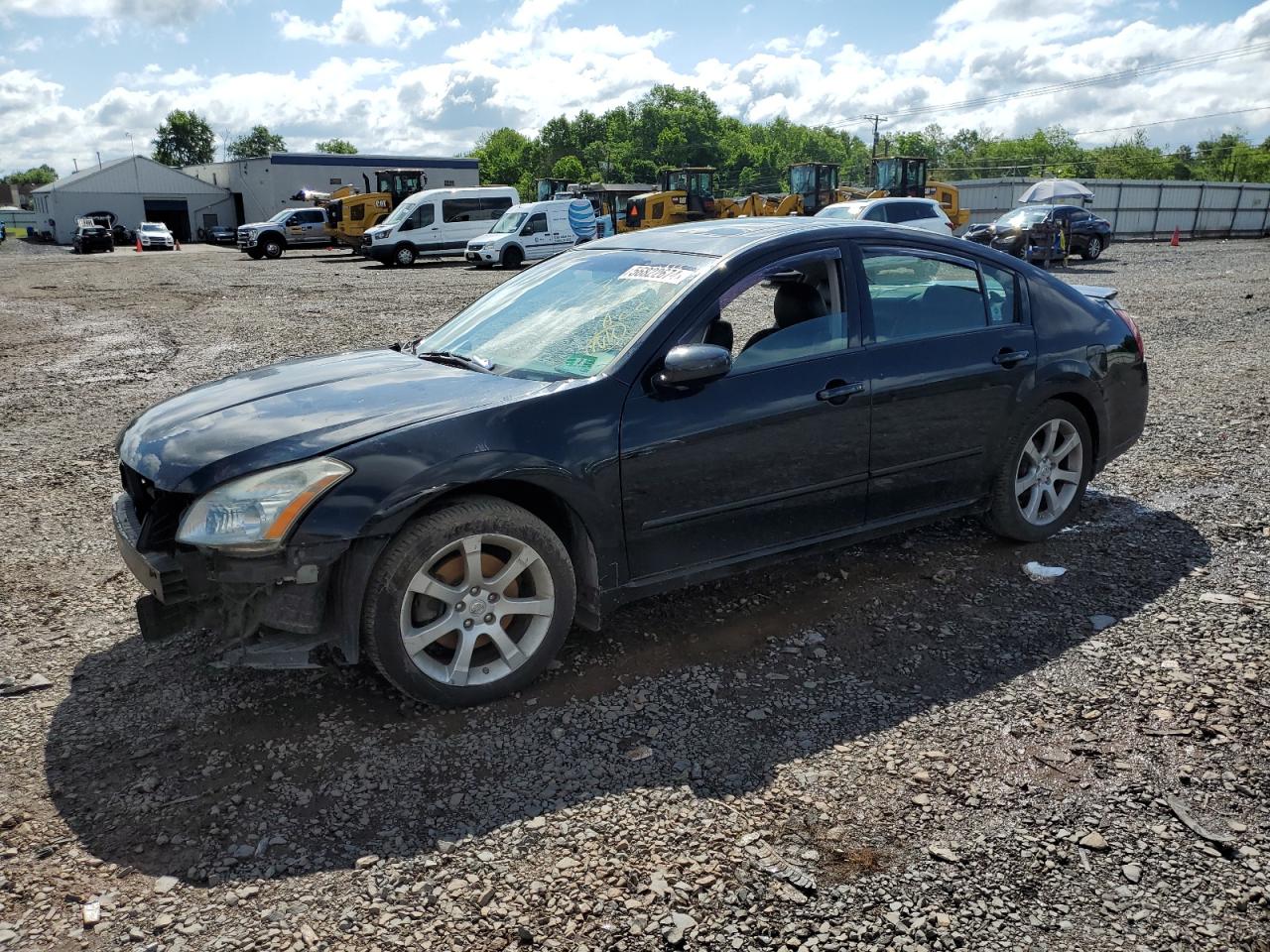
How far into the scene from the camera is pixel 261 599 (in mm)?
3078

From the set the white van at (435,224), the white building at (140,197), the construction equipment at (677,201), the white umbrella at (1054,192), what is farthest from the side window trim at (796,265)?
the white building at (140,197)

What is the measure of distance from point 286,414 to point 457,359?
84 cm

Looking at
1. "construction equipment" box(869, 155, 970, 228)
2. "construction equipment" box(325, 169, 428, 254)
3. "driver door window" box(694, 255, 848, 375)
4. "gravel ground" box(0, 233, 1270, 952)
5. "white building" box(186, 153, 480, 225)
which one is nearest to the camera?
"gravel ground" box(0, 233, 1270, 952)

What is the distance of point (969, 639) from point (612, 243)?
2.39 meters

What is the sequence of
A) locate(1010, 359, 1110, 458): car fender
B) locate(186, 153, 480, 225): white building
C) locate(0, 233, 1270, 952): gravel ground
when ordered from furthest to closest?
locate(186, 153, 480, 225): white building → locate(1010, 359, 1110, 458): car fender → locate(0, 233, 1270, 952): gravel ground

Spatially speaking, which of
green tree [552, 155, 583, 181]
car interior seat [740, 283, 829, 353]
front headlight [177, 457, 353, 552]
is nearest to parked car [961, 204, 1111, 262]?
car interior seat [740, 283, 829, 353]

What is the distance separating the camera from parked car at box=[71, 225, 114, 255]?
43781mm

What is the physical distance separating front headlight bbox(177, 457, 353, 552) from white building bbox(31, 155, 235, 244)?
2845 inches

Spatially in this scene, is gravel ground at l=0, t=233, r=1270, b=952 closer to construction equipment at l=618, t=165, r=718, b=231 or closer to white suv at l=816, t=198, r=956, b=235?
white suv at l=816, t=198, r=956, b=235

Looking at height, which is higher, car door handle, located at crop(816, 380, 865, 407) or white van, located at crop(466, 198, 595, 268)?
car door handle, located at crop(816, 380, 865, 407)

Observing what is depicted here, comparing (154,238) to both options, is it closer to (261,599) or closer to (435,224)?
(435,224)

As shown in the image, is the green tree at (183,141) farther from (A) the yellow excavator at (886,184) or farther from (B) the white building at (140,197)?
(A) the yellow excavator at (886,184)

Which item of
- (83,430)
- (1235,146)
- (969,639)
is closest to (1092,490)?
(969,639)

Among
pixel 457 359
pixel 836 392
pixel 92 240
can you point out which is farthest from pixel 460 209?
pixel 836 392
